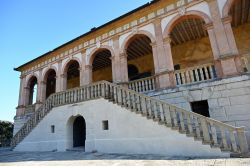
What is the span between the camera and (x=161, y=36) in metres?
10.0

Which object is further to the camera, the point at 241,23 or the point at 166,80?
the point at 241,23

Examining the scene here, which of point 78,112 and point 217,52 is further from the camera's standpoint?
point 78,112

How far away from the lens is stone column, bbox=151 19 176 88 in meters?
9.19

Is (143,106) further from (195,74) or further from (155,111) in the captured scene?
(195,74)

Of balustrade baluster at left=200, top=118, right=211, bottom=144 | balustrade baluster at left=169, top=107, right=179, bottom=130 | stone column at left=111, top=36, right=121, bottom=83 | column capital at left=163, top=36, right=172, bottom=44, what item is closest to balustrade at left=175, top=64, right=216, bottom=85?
column capital at left=163, top=36, right=172, bottom=44

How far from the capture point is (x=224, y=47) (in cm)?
818

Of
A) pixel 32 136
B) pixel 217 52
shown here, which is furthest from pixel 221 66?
pixel 32 136

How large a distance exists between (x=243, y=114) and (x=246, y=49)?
19.1 ft

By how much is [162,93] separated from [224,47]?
3.59m

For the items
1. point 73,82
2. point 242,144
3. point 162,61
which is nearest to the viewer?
point 242,144

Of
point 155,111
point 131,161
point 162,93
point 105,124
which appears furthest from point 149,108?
point 105,124

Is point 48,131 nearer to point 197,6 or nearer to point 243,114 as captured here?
point 243,114

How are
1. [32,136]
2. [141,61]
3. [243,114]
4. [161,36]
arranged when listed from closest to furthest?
[243,114], [161,36], [32,136], [141,61]

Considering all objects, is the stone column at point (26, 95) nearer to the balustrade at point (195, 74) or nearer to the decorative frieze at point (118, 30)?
the decorative frieze at point (118, 30)
